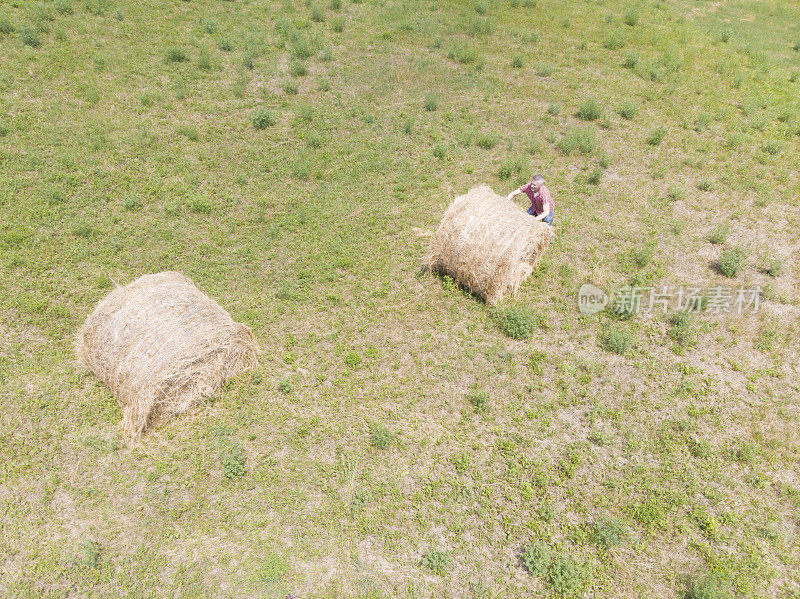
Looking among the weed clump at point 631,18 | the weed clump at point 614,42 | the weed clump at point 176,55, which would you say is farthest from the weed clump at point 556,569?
the weed clump at point 631,18

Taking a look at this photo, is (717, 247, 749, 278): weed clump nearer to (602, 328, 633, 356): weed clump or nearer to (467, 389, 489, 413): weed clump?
(602, 328, 633, 356): weed clump

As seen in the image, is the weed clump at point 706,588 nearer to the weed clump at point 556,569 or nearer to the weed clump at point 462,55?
the weed clump at point 556,569

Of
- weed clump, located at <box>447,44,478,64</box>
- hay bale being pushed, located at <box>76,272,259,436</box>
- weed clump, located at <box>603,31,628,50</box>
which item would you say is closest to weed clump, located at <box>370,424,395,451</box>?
hay bale being pushed, located at <box>76,272,259,436</box>

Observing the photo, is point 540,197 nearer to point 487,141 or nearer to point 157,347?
point 487,141

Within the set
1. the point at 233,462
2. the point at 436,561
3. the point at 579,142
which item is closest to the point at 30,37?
the point at 233,462

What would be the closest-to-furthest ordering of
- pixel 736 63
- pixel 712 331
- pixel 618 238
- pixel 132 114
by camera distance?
1. pixel 712 331
2. pixel 618 238
3. pixel 132 114
4. pixel 736 63

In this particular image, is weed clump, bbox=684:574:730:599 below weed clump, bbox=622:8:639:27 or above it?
below

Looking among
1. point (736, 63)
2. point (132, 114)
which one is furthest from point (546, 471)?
point (736, 63)

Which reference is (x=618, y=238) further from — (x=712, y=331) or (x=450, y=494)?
(x=450, y=494)
